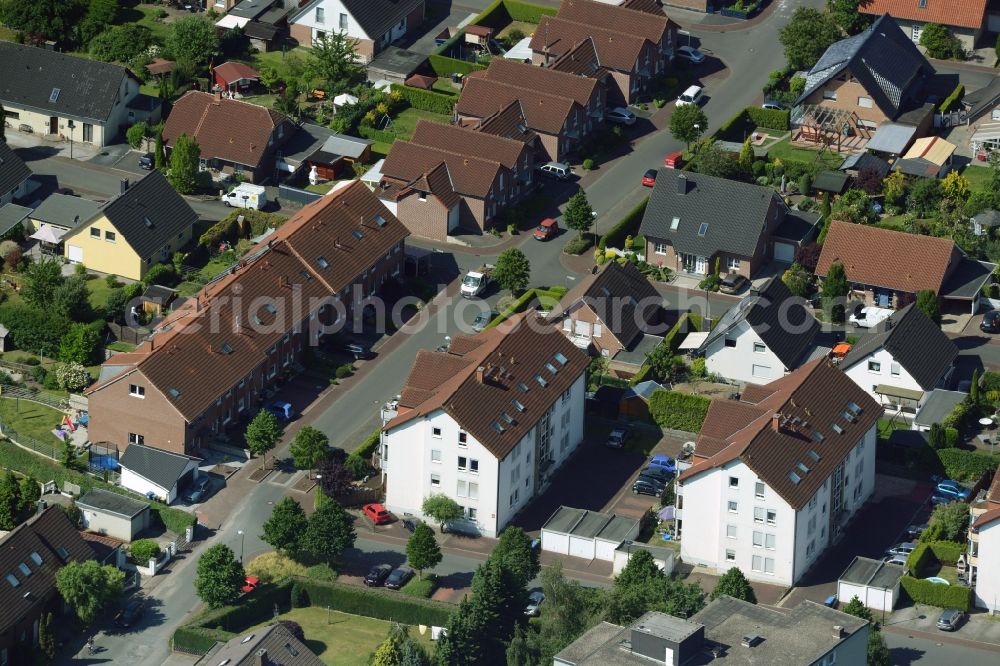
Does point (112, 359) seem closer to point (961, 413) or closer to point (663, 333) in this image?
point (663, 333)

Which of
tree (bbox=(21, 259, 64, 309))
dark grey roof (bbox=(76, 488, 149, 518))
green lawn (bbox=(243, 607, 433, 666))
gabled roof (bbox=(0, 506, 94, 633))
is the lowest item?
green lawn (bbox=(243, 607, 433, 666))

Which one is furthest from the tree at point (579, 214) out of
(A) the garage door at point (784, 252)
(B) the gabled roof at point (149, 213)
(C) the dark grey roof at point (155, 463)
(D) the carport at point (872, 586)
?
(D) the carport at point (872, 586)

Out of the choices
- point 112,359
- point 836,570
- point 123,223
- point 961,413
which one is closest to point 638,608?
point 836,570

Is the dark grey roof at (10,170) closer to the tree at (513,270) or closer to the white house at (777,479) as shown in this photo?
the tree at (513,270)

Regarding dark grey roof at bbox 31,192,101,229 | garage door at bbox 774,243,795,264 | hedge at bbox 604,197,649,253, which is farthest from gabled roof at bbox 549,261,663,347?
dark grey roof at bbox 31,192,101,229

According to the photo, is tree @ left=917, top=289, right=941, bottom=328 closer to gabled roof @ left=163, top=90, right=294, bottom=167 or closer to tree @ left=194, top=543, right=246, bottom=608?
gabled roof @ left=163, top=90, right=294, bottom=167

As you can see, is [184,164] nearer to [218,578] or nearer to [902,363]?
[218,578]

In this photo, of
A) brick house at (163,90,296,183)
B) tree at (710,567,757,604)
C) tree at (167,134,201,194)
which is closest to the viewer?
tree at (710,567,757,604)
